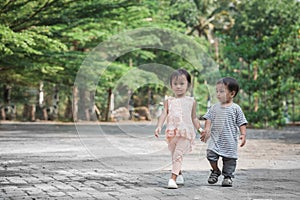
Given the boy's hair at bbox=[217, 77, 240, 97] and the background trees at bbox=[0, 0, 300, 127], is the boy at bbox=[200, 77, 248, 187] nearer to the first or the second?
the boy's hair at bbox=[217, 77, 240, 97]

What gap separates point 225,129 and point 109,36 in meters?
19.4

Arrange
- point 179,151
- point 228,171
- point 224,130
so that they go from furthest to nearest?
1. point 224,130
2. point 228,171
3. point 179,151

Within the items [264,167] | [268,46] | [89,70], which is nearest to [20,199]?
[264,167]

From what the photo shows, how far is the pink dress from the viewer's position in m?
6.38

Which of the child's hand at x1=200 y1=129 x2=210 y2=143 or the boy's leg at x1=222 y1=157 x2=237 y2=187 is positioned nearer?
the boy's leg at x1=222 y1=157 x2=237 y2=187

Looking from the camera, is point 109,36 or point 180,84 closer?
point 180,84

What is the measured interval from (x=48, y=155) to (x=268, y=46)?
57.7 ft

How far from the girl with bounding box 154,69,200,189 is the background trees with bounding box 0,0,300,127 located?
1088cm

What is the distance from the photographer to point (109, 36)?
25.6 metres

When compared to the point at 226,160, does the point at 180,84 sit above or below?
above

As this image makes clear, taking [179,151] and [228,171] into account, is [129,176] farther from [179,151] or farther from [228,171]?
[228,171]

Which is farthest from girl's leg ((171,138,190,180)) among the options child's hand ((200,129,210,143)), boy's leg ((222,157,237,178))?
boy's leg ((222,157,237,178))

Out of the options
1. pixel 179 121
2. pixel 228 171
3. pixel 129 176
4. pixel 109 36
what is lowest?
pixel 129 176

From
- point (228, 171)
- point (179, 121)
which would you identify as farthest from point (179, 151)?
point (228, 171)
